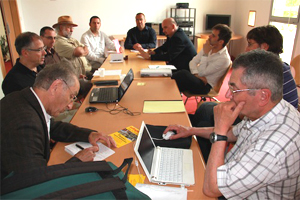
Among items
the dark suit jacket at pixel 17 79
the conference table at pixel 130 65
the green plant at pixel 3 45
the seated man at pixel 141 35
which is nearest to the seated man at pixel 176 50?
the conference table at pixel 130 65

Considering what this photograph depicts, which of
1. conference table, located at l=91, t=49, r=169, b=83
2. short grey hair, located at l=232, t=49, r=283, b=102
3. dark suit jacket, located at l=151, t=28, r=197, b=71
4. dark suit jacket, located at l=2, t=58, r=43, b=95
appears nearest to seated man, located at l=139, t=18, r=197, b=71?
dark suit jacket, located at l=151, t=28, r=197, b=71

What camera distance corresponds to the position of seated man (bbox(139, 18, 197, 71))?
3.49m

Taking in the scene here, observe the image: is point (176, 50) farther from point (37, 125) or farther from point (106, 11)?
point (106, 11)

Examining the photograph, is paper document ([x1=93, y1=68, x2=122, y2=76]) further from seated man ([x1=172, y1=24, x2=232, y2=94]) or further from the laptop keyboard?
the laptop keyboard

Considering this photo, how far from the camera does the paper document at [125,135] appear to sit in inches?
54.4

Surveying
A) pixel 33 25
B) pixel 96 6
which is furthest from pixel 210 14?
pixel 33 25

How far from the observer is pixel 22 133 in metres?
1.07

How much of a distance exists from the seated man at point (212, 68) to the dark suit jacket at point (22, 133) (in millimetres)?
2079

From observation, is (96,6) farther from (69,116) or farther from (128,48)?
(69,116)

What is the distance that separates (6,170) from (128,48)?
3694 millimetres

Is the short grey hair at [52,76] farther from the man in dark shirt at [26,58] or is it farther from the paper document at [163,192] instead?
the man in dark shirt at [26,58]

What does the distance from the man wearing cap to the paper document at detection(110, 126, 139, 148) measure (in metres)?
2.23

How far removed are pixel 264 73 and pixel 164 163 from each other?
651mm

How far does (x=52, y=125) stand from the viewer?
151 cm
